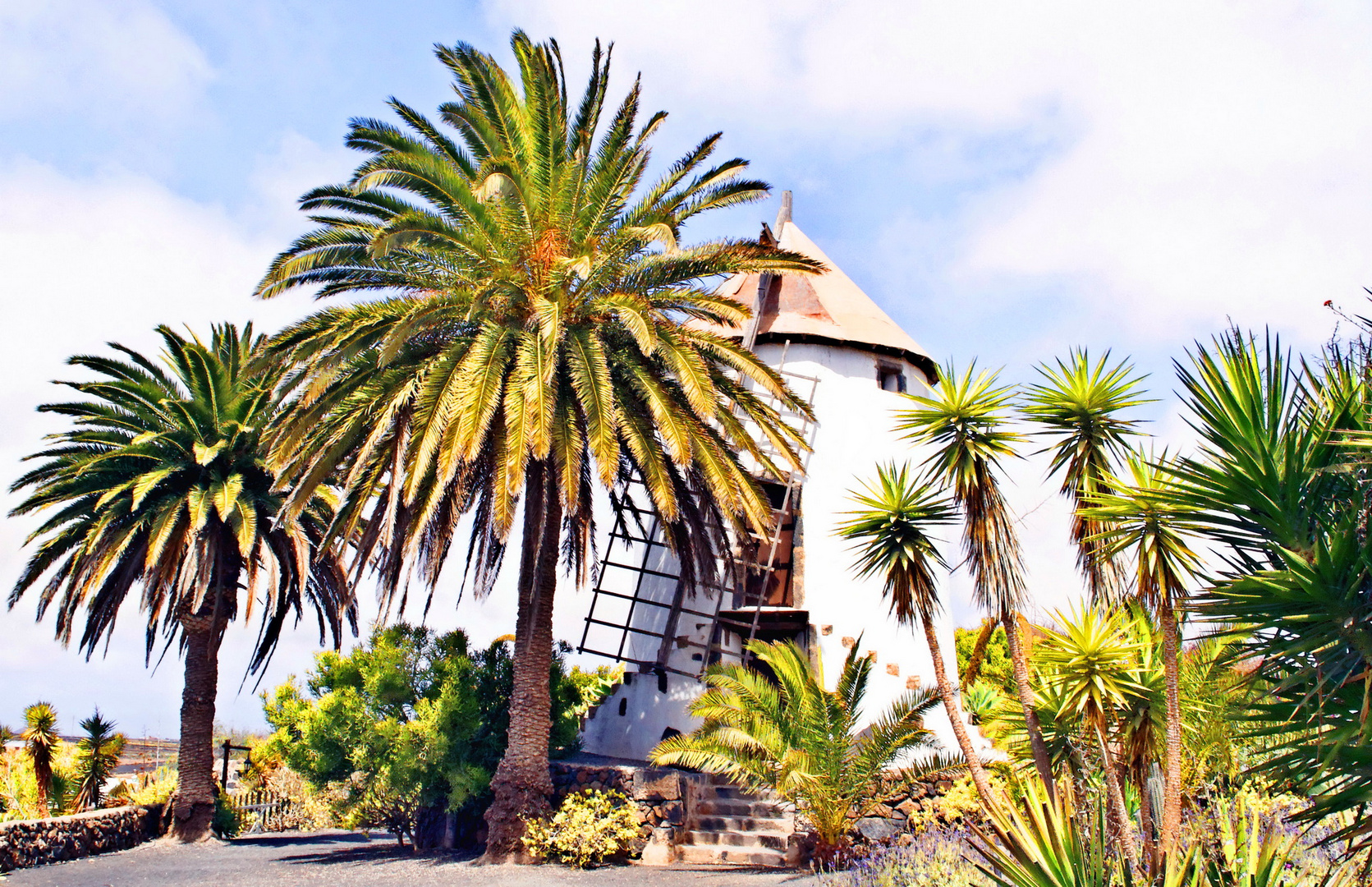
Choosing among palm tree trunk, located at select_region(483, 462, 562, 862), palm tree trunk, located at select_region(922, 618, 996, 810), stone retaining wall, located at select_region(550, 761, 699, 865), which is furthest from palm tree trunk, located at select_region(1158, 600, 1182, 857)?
palm tree trunk, located at select_region(483, 462, 562, 862)

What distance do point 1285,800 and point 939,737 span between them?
6.37m

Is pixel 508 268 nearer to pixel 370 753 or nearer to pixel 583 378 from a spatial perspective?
pixel 583 378

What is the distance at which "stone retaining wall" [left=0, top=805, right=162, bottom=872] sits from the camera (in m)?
Result: 15.6

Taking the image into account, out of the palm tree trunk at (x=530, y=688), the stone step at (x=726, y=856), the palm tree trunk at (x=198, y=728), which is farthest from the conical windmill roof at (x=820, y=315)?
the palm tree trunk at (x=198, y=728)

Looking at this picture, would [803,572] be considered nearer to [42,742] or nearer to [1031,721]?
[1031,721]

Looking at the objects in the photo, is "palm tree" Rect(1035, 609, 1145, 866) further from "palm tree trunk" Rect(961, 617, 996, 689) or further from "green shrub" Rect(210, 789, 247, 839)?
"green shrub" Rect(210, 789, 247, 839)

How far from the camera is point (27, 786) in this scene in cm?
1911

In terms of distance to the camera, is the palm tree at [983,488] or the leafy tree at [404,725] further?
the leafy tree at [404,725]

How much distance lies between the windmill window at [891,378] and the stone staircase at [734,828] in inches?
378

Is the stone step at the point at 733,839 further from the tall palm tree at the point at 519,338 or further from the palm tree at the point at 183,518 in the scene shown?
the palm tree at the point at 183,518

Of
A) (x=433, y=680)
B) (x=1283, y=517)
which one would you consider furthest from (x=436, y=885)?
(x=1283, y=517)

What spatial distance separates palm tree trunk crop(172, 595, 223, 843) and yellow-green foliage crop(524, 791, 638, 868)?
9.34m

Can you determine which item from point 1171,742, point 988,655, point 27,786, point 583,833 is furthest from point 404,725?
point 988,655

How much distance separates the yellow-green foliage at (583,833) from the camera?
584 inches
